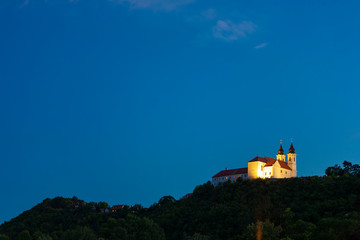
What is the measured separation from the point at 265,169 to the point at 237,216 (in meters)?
23.9

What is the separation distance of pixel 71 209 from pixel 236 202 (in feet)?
149

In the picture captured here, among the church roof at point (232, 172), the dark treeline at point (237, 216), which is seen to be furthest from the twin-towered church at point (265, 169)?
the dark treeline at point (237, 216)

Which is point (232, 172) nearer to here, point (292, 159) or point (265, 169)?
point (265, 169)

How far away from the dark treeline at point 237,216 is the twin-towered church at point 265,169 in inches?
208

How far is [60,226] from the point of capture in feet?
327

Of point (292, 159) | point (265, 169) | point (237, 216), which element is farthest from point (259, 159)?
point (237, 216)

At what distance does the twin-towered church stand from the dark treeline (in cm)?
529

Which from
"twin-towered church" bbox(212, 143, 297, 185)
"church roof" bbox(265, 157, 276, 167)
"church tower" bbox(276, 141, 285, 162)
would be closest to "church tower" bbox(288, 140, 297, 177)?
"twin-towered church" bbox(212, 143, 297, 185)

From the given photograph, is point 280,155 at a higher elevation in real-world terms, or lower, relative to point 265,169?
higher

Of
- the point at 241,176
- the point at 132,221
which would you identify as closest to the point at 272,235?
the point at 132,221

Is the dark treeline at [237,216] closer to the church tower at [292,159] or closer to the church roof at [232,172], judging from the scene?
the church roof at [232,172]

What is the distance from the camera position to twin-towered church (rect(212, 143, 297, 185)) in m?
104

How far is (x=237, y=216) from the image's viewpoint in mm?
82562

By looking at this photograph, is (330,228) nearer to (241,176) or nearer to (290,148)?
(241,176)
